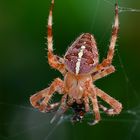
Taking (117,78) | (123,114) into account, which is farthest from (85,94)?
(123,114)

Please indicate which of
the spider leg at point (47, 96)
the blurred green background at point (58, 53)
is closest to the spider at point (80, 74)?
the spider leg at point (47, 96)

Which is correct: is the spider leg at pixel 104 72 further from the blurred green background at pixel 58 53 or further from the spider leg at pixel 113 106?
the blurred green background at pixel 58 53

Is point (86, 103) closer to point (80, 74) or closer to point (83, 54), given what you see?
point (80, 74)

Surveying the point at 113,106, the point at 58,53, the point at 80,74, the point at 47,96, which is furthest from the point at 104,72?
the point at 58,53

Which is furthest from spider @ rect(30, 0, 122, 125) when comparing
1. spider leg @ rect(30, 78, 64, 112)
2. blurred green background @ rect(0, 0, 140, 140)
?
blurred green background @ rect(0, 0, 140, 140)

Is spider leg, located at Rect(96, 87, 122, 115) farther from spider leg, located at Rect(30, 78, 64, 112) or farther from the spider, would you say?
spider leg, located at Rect(30, 78, 64, 112)

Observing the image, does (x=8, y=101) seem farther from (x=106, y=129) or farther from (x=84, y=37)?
(x=84, y=37)

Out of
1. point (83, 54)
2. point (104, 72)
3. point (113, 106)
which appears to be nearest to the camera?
point (83, 54)
